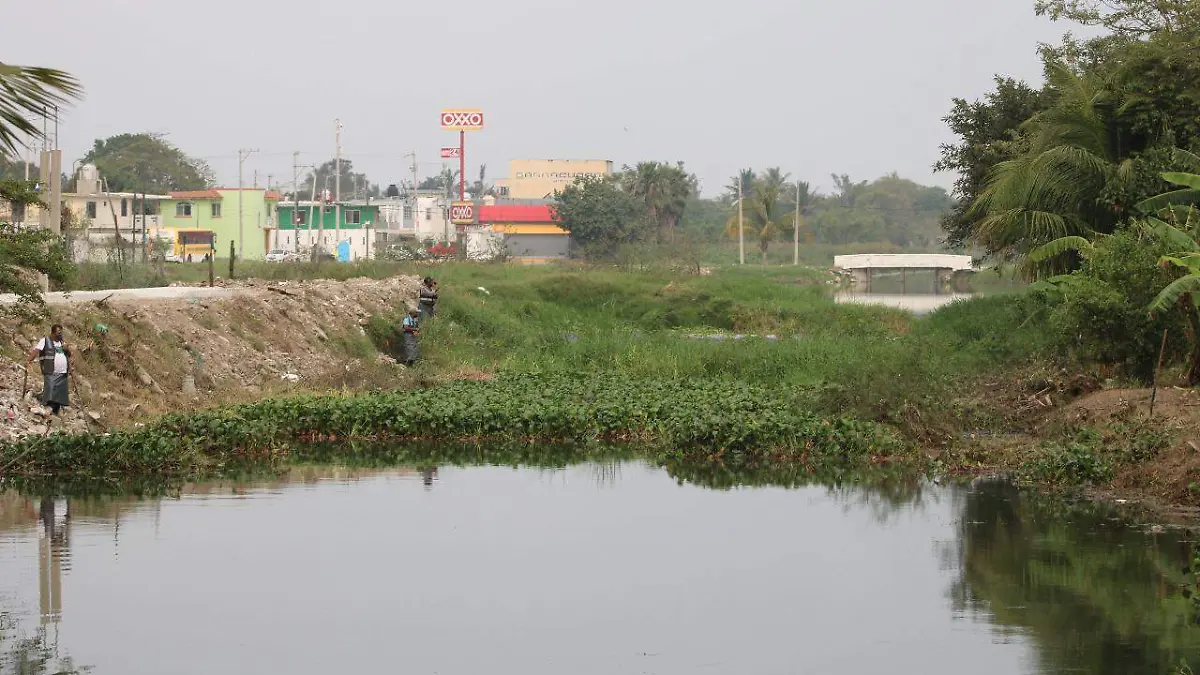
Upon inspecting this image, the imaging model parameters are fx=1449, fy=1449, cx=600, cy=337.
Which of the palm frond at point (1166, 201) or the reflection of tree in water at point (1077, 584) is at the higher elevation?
the palm frond at point (1166, 201)

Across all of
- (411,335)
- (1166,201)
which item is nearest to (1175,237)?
(1166,201)

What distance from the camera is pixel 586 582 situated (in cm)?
1292

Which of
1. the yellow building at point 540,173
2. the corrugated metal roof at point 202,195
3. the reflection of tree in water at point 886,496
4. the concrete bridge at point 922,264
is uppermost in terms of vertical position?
the yellow building at point 540,173

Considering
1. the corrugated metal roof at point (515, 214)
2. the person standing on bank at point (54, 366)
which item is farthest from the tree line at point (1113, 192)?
the corrugated metal roof at point (515, 214)

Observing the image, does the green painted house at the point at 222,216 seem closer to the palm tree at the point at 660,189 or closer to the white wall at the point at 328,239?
the white wall at the point at 328,239

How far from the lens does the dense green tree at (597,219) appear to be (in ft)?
286

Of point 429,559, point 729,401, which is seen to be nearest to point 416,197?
point 729,401

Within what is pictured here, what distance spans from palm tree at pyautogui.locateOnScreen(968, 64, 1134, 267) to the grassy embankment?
2415 mm

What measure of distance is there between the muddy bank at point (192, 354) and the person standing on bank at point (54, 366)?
0.29 m

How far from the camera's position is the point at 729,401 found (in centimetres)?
2275

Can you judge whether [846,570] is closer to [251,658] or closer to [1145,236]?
[251,658]

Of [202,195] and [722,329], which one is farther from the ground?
[202,195]

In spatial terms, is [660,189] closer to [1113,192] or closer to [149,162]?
[149,162]

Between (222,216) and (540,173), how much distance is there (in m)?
41.8
